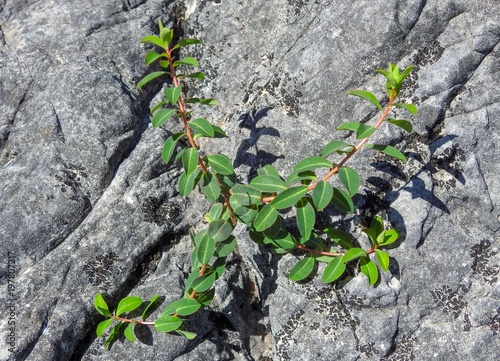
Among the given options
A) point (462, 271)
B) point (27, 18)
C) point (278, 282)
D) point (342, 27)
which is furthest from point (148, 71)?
point (462, 271)

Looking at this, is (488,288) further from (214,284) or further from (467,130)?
(214,284)

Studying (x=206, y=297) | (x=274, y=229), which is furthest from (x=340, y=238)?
(x=206, y=297)

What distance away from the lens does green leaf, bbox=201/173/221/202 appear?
3.69 metres

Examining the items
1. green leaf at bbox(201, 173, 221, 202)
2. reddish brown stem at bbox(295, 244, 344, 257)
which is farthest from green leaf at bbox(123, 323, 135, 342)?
reddish brown stem at bbox(295, 244, 344, 257)

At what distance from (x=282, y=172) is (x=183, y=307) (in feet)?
4.37

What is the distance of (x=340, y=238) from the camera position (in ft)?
12.1

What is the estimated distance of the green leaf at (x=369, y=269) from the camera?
3.56 m

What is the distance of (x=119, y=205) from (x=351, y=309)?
2.00 m

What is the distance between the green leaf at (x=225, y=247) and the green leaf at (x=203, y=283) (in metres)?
0.17

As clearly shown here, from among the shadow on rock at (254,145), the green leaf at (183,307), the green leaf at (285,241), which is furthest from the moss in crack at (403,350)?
the shadow on rock at (254,145)

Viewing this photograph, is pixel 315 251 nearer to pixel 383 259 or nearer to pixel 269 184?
pixel 383 259

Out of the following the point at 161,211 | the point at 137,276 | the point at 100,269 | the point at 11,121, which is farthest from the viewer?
the point at 11,121

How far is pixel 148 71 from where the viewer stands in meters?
4.70

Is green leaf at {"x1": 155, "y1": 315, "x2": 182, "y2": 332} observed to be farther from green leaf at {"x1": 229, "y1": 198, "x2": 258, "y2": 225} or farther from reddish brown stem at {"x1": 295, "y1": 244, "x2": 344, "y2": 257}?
reddish brown stem at {"x1": 295, "y1": 244, "x2": 344, "y2": 257}
